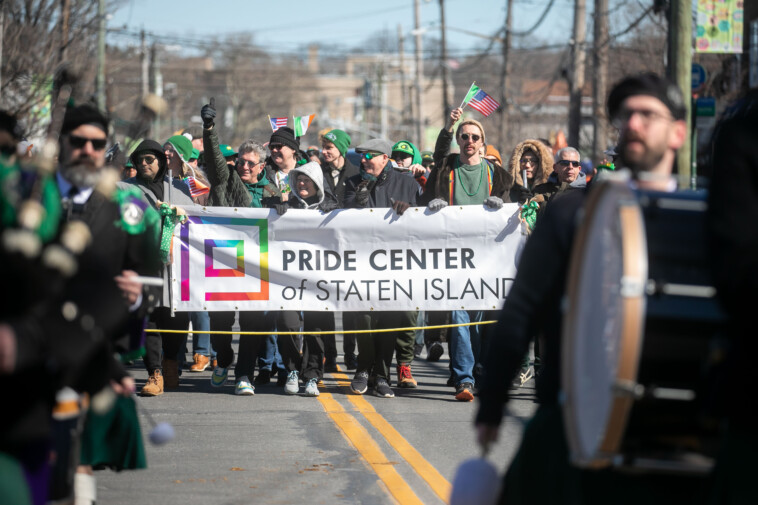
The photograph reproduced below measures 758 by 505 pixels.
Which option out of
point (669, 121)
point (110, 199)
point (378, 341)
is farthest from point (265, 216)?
point (669, 121)

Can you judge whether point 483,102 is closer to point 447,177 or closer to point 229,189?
point 447,177

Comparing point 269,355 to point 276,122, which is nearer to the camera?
point 269,355

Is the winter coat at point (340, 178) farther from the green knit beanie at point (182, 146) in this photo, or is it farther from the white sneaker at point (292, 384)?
the white sneaker at point (292, 384)

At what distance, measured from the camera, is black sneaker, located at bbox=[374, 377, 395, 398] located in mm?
10359

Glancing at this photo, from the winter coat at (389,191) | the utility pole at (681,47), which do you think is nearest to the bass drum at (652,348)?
the winter coat at (389,191)

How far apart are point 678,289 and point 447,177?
762 centimetres

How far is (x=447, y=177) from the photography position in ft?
35.8

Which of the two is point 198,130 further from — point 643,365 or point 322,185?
point 643,365

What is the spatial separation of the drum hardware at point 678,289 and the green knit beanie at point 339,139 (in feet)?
31.9

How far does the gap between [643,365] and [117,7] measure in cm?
2760

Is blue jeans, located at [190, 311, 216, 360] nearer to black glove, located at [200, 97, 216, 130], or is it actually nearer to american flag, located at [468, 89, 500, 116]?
black glove, located at [200, 97, 216, 130]

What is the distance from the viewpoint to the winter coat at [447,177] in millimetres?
10898

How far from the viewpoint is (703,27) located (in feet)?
68.4

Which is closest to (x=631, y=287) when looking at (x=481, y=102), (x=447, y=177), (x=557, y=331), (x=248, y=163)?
(x=557, y=331)
